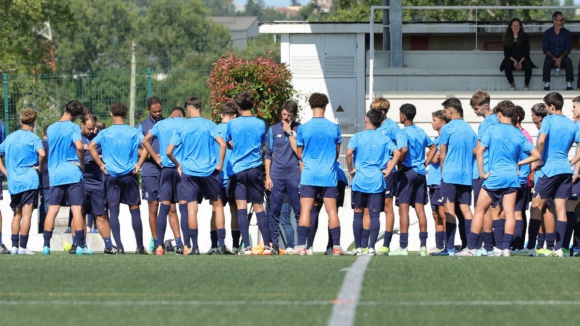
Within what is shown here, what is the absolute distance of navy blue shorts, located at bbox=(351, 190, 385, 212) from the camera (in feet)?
41.5

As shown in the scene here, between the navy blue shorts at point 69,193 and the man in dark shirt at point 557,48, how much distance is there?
11924 millimetres

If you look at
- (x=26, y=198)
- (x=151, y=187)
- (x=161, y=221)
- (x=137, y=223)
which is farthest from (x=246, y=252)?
(x=26, y=198)

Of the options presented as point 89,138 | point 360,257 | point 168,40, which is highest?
point 168,40

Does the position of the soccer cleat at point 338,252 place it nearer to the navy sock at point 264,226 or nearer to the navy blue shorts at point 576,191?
the navy sock at point 264,226

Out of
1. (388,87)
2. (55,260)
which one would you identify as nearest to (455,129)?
(55,260)

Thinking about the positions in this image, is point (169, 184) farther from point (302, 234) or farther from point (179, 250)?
point (302, 234)

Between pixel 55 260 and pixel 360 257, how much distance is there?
3214mm

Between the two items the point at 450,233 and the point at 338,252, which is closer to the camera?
the point at 338,252

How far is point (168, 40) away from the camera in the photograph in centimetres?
13275

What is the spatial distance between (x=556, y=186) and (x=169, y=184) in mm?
4705

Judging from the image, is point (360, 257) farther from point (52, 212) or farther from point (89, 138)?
point (89, 138)

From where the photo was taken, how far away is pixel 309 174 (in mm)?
12422

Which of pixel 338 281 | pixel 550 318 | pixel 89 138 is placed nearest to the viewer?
pixel 550 318

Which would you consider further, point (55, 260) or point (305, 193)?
point (305, 193)
